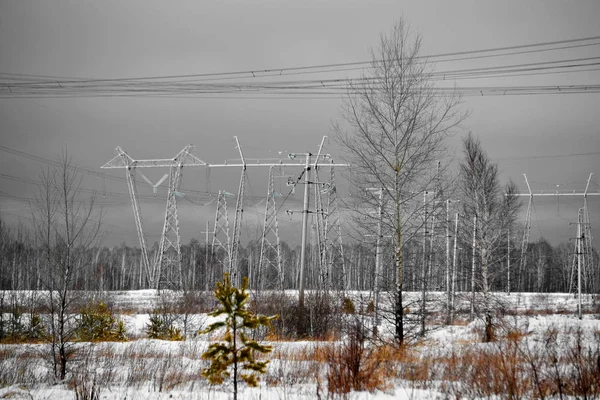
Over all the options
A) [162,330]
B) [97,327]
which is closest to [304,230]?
[162,330]

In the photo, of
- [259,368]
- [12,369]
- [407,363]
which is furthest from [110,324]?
[259,368]

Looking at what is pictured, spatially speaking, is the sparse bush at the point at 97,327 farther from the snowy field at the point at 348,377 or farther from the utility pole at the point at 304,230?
the utility pole at the point at 304,230

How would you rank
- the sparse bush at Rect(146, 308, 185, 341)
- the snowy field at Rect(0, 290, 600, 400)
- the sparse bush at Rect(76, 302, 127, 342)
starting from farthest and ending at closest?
the sparse bush at Rect(146, 308, 185, 341) < the sparse bush at Rect(76, 302, 127, 342) < the snowy field at Rect(0, 290, 600, 400)

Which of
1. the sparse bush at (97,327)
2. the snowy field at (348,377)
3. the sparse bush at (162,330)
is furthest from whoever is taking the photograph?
the sparse bush at (162,330)

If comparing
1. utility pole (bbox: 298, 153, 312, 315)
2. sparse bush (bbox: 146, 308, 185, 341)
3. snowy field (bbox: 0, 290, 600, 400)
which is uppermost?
utility pole (bbox: 298, 153, 312, 315)

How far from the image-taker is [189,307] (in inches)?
786

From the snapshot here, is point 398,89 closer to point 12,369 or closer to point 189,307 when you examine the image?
point 12,369

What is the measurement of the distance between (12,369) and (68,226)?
10.5 ft

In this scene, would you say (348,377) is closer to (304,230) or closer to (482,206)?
(304,230)

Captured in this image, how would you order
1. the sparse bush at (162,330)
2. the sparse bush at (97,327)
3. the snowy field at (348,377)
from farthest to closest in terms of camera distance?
the sparse bush at (162,330), the sparse bush at (97,327), the snowy field at (348,377)

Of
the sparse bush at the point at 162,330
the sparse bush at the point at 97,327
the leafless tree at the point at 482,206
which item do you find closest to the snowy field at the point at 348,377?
the sparse bush at the point at 97,327

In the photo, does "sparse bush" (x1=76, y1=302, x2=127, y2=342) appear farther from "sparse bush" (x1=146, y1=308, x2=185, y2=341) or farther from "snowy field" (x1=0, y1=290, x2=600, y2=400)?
"snowy field" (x1=0, y1=290, x2=600, y2=400)

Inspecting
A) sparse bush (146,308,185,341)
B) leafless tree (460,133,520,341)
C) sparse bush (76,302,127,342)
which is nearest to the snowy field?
sparse bush (76,302,127,342)

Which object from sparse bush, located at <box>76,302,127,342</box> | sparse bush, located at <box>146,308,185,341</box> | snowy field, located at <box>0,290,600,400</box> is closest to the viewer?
snowy field, located at <box>0,290,600,400</box>
